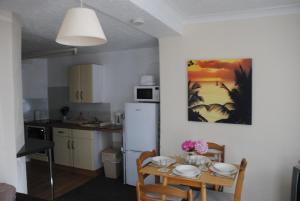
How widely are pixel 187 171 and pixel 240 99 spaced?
1110mm

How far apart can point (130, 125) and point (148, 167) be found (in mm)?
1303

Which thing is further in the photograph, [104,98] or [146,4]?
[104,98]

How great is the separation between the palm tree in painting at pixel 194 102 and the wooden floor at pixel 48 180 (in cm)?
223

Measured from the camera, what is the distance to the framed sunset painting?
A: 2.61 metres

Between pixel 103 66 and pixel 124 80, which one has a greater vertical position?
pixel 103 66

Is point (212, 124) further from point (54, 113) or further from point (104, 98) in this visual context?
point (54, 113)

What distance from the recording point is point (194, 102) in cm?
287

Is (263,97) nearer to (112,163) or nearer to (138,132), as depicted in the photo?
(138,132)

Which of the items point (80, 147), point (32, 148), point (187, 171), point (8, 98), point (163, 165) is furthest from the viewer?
point (80, 147)

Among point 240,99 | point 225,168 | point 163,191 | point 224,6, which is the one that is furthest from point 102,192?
point 224,6

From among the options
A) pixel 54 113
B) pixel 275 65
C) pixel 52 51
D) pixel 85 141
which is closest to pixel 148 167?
pixel 275 65

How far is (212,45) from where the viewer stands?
2760 millimetres

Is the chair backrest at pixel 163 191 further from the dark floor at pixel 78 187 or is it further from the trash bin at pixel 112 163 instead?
the trash bin at pixel 112 163

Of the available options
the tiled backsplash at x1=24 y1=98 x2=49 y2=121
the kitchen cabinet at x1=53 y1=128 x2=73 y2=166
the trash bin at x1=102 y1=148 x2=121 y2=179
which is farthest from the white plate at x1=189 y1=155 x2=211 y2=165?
the tiled backsplash at x1=24 y1=98 x2=49 y2=121
